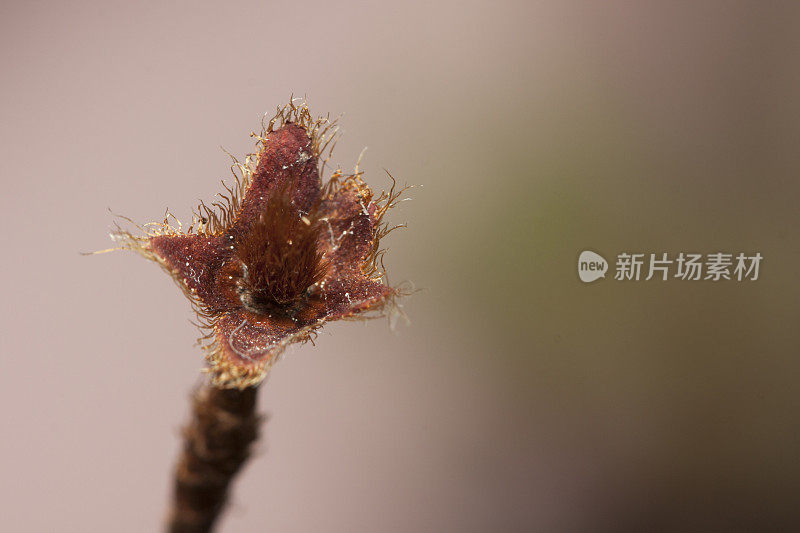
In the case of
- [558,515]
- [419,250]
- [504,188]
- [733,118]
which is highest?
[733,118]

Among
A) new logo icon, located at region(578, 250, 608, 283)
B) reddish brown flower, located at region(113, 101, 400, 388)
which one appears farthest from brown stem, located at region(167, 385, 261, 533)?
new logo icon, located at region(578, 250, 608, 283)

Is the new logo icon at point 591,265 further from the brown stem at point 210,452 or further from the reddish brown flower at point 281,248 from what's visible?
the brown stem at point 210,452

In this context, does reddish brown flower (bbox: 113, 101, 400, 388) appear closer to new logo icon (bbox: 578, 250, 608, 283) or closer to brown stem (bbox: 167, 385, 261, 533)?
brown stem (bbox: 167, 385, 261, 533)

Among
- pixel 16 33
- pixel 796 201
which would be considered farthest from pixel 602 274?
pixel 16 33

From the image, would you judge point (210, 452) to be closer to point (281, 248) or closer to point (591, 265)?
point (281, 248)

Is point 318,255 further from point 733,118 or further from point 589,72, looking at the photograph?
point 733,118

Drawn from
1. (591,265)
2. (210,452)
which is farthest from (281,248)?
(591,265)

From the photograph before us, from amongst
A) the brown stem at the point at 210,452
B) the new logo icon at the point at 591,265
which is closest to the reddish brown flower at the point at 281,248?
the brown stem at the point at 210,452
